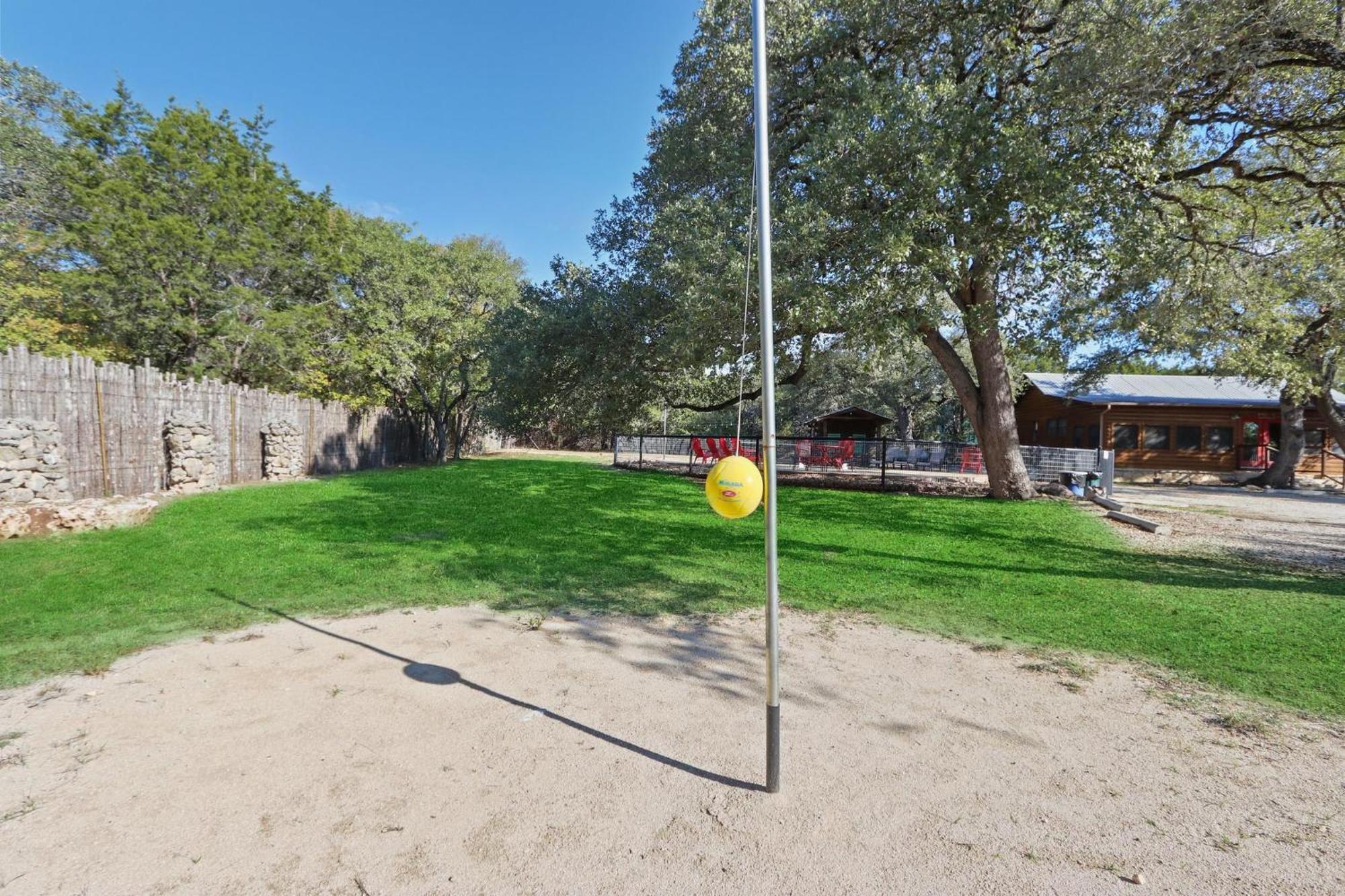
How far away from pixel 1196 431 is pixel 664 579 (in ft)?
86.6

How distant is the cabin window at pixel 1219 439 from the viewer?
75.0 feet

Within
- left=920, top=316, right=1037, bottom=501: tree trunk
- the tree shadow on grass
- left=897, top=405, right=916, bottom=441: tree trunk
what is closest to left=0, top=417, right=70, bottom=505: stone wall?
the tree shadow on grass

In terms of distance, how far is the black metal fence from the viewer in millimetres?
16359

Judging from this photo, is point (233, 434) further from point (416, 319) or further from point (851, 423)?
point (851, 423)

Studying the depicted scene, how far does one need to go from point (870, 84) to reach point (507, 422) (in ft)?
43.2

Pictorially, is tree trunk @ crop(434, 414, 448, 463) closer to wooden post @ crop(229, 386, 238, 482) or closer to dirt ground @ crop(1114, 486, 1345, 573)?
wooden post @ crop(229, 386, 238, 482)

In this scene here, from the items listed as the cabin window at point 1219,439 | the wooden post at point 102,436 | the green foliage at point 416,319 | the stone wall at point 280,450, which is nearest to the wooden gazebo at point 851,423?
the cabin window at point 1219,439

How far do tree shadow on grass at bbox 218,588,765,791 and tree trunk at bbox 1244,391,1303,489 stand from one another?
79.9 ft

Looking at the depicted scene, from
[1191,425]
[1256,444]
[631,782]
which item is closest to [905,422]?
[1191,425]

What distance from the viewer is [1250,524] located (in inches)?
410

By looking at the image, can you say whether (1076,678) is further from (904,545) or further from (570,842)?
(904,545)

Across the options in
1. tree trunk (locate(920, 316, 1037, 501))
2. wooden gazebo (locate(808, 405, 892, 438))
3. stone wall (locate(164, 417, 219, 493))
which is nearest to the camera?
stone wall (locate(164, 417, 219, 493))

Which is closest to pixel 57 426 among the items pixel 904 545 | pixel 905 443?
pixel 904 545

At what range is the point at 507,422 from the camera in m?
18.5
